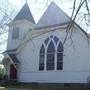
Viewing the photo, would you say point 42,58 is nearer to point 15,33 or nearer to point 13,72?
point 13,72

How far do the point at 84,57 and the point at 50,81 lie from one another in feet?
15.4

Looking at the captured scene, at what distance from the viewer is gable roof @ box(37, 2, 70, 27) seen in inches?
1110

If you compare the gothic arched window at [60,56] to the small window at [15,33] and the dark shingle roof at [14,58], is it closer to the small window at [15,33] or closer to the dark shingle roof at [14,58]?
the dark shingle roof at [14,58]

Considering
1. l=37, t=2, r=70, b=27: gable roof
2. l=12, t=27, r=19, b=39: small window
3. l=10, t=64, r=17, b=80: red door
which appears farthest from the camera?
l=12, t=27, r=19, b=39: small window

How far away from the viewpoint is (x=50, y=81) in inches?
1076

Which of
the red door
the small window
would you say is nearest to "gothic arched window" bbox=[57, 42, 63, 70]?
the red door

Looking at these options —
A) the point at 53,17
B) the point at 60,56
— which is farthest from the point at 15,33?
the point at 60,56

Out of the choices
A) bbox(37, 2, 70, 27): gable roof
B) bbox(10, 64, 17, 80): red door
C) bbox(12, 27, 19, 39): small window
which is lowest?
bbox(10, 64, 17, 80): red door

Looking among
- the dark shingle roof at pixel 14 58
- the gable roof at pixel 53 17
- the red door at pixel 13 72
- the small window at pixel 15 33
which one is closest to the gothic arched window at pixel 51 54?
the gable roof at pixel 53 17

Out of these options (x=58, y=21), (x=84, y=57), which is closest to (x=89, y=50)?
(x=84, y=57)

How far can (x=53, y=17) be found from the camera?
2903 cm

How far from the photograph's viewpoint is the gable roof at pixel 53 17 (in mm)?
28188

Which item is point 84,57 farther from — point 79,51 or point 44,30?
point 44,30

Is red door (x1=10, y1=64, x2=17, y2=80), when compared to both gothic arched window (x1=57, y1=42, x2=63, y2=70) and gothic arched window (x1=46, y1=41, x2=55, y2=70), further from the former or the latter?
gothic arched window (x1=57, y1=42, x2=63, y2=70)
